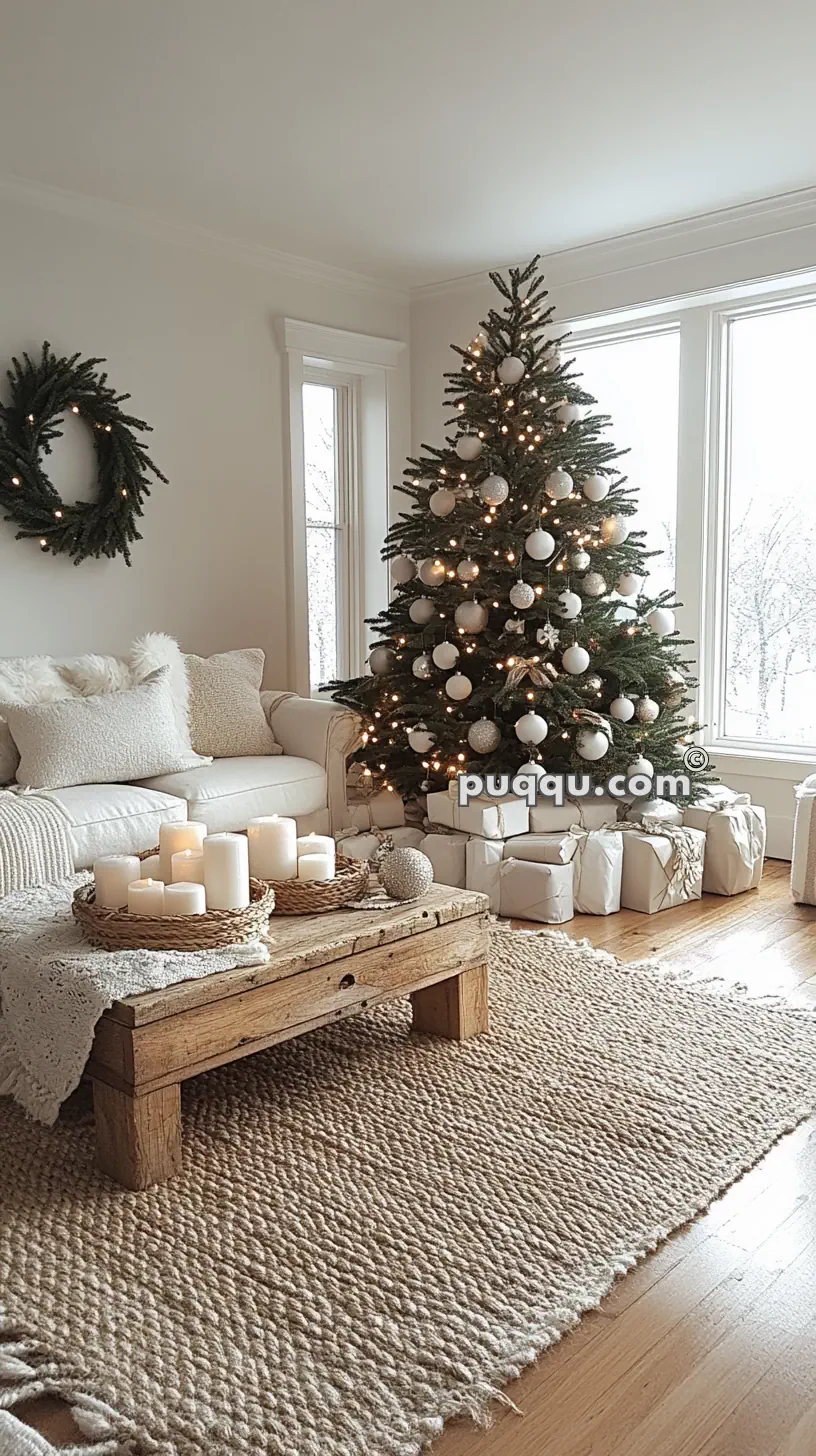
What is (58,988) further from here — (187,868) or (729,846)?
(729,846)

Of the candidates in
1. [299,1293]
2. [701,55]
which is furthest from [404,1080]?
[701,55]

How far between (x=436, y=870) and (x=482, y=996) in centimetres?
128

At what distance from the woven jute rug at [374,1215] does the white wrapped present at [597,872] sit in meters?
0.89

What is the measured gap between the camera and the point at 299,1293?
1.75 m

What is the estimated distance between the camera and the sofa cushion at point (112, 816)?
3.38m

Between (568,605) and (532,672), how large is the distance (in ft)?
0.86

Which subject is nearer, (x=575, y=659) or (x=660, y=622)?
(x=575, y=659)

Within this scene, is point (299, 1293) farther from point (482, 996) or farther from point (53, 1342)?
point (482, 996)

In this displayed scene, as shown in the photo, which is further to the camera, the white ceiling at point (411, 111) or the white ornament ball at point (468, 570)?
the white ornament ball at point (468, 570)

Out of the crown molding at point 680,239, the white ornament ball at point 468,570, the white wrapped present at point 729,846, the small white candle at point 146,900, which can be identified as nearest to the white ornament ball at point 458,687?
the white ornament ball at point 468,570

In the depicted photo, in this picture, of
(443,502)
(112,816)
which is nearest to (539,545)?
(443,502)

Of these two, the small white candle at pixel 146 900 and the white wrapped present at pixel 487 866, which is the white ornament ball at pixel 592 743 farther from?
the small white candle at pixel 146 900

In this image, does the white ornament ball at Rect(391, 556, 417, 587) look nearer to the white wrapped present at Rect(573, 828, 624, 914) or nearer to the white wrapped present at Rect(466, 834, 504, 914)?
the white wrapped present at Rect(466, 834, 504, 914)

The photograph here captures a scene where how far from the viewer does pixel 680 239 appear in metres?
4.61
